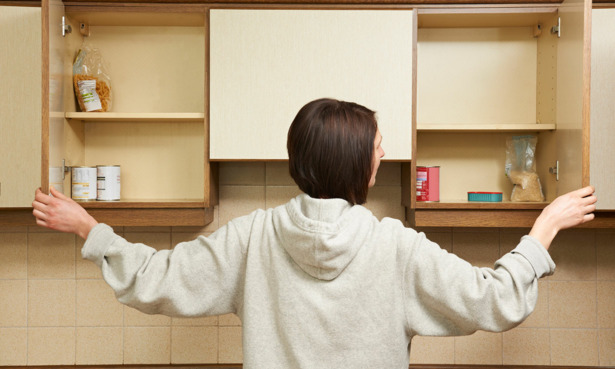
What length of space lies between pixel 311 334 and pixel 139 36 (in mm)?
1286

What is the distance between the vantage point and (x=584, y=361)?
6.10 feet

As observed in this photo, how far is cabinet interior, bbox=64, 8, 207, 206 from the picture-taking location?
5.91ft

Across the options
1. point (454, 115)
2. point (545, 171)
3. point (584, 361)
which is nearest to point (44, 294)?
point (454, 115)

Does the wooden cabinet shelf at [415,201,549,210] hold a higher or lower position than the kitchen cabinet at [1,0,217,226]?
lower

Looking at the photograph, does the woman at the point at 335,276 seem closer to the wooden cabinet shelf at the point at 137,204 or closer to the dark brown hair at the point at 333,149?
the dark brown hair at the point at 333,149

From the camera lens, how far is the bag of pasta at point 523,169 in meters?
1.68

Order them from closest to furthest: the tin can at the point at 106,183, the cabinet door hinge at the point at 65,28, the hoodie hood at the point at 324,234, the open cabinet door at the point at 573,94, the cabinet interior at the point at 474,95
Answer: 1. the hoodie hood at the point at 324,234
2. the open cabinet door at the point at 573,94
3. the cabinet door hinge at the point at 65,28
4. the tin can at the point at 106,183
5. the cabinet interior at the point at 474,95

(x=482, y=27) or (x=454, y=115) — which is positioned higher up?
(x=482, y=27)

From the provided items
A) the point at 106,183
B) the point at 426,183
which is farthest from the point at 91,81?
the point at 426,183

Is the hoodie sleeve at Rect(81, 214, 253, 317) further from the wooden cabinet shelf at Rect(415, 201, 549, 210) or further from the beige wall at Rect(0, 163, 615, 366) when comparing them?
the beige wall at Rect(0, 163, 615, 366)

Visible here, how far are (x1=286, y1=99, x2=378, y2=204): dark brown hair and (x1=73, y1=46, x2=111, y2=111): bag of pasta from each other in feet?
3.23

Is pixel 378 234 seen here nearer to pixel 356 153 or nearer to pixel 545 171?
pixel 356 153

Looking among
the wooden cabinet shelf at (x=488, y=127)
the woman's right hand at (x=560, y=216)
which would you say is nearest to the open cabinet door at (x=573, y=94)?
the wooden cabinet shelf at (x=488, y=127)

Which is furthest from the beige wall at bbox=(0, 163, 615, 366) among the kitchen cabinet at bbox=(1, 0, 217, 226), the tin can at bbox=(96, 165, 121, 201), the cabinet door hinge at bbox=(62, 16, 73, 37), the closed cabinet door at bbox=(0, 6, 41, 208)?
the cabinet door hinge at bbox=(62, 16, 73, 37)
